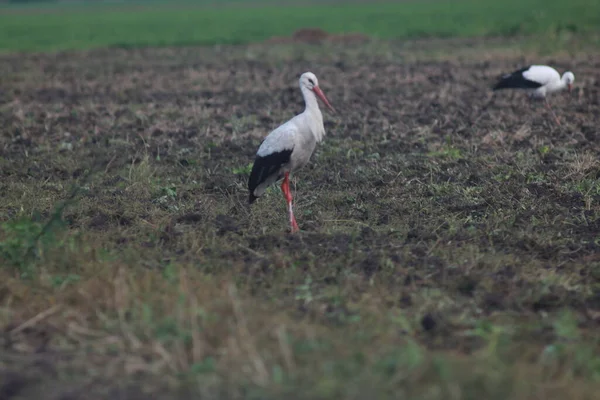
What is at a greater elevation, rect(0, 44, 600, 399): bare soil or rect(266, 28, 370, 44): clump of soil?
rect(266, 28, 370, 44): clump of soil

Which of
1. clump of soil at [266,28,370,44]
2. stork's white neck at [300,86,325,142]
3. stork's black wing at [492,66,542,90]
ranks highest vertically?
stork's white neck at [300,86,325,142]

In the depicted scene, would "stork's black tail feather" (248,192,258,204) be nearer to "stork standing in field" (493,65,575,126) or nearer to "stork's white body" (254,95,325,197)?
"stork's white body" (254,95,325,197)

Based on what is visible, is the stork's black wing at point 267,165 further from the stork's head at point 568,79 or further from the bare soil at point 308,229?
the stork's head at point 568,79

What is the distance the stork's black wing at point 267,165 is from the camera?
280 inches

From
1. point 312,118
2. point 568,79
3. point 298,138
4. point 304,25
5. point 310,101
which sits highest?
point 310,101

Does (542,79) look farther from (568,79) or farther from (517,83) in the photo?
(568,79)

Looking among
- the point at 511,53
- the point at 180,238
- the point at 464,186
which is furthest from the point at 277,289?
the point at 511,53

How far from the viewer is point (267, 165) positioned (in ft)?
23.6

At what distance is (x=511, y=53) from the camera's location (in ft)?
67.2

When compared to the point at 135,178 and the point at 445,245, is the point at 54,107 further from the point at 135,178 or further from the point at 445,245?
the point at 445,245

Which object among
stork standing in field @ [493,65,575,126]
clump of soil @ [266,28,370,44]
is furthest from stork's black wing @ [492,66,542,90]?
clump of soil @ [266,28,370,44]

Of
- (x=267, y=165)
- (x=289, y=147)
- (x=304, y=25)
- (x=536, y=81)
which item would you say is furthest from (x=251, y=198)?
(x=304, y=25)

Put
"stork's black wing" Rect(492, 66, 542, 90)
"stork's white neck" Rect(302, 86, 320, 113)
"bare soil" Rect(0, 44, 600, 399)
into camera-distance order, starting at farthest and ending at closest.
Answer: "stork's black wing" Rect(492, 66, 542, 90) < "stork's white neck" Rect(302, 86, 320, 113) < "bare soil" Rect(0, 44, 600, 399)

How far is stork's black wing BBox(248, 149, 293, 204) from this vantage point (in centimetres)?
712
